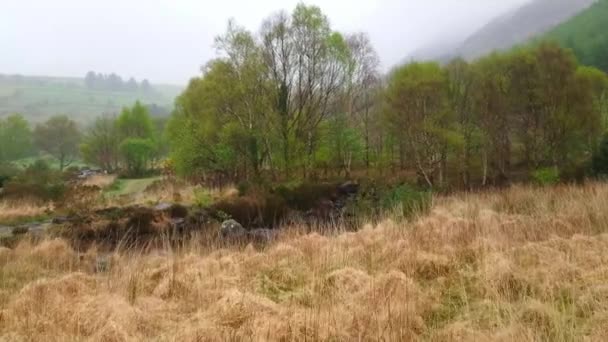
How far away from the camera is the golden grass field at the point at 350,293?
394 cm

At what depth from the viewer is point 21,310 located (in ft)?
15.9

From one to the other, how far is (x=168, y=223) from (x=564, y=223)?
1191 cm

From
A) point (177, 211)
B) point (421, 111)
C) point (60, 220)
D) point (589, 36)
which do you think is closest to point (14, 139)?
point (60, 220)

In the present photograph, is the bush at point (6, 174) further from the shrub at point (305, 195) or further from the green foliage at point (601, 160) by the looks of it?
the green foliage at point (601, 160)

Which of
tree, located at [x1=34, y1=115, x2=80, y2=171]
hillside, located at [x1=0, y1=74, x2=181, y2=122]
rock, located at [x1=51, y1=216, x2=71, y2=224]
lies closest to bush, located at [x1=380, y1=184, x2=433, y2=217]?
rock, located at [x1=51, y1=216, x2=71, y2=224]

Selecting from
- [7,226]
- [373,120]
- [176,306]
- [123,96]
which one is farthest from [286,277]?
[123,96]

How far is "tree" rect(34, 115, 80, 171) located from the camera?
55969mm

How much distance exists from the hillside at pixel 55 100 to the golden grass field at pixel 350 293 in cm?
12537

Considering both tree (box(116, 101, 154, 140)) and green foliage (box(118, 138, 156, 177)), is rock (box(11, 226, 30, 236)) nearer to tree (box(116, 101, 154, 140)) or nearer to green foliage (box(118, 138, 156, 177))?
green foliage (box(118, 138, 156, 177))

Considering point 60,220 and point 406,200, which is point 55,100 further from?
point 406,200

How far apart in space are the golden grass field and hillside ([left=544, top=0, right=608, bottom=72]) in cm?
4018

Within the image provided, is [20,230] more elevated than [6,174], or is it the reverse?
[6,174]

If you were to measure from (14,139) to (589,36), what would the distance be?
318 feet

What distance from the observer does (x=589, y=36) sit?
8006 centimetres
